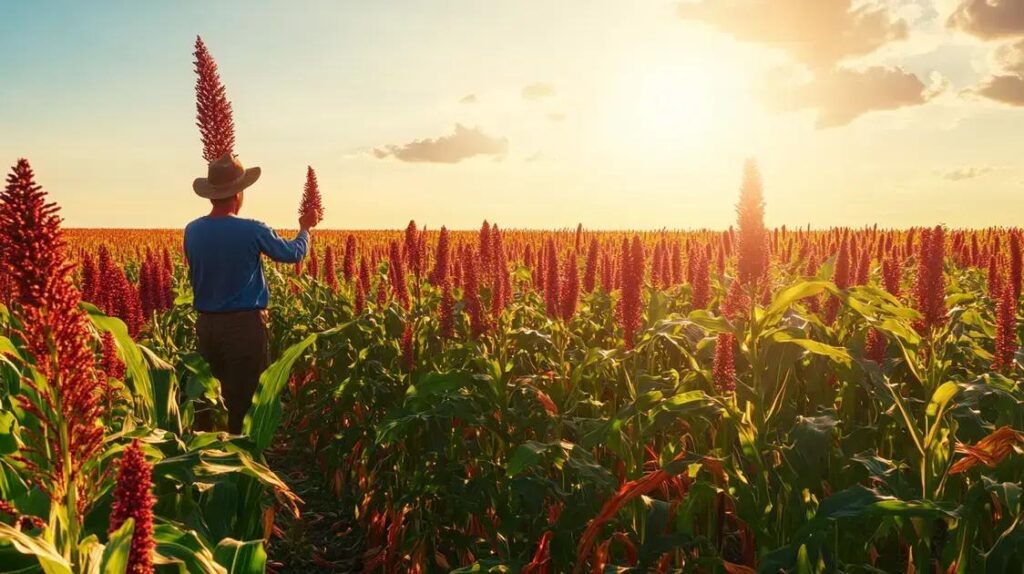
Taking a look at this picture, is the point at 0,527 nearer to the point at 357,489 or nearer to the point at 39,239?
the point at 39,239

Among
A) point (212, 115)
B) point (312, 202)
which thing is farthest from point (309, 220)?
point (212, 115)

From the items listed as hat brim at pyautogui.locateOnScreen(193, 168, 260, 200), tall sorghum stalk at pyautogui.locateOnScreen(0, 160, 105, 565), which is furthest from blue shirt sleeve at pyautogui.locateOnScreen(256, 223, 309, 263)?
tall sorghum stalk at pyautogui.locateOnScreen(0, 160, 105, 565)

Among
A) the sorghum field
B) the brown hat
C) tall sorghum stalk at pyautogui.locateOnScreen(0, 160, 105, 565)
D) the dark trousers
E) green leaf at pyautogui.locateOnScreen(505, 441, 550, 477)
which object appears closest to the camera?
tall sorghum stalk at pyautogui.locateOnScreen(0, 160, 105, 565)

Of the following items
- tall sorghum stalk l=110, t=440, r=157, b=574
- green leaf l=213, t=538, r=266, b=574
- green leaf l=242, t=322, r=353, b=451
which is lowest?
green leaf l=213, t=538, r=266, b=574

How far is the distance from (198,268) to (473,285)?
2.58 metres

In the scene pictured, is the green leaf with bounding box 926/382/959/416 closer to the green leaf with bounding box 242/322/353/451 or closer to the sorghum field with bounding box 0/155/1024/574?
the sorghum field with bounding box 0/155/1024/574

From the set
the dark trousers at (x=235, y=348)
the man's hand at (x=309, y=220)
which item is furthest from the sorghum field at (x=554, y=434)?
the man's hand at (x=309, y=220)

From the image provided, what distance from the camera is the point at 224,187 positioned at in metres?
5.96

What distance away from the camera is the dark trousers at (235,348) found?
623 cm

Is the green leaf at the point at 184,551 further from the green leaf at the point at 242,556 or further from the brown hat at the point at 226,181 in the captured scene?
the brown hat at the point at 226,181

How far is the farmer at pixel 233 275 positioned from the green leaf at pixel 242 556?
3.68m

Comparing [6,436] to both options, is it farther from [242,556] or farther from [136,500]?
[136,500]

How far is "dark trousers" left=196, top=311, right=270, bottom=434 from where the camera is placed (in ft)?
20.4

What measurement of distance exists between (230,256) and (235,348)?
792mm
